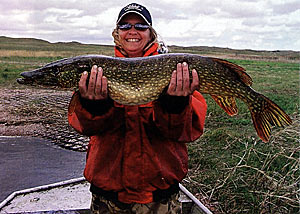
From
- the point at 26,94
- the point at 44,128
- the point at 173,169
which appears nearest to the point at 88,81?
the point at 173,169

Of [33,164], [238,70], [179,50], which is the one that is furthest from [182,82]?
[179,50]

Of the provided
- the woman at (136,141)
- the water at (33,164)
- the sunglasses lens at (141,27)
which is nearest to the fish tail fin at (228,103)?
the woman at (136,141)

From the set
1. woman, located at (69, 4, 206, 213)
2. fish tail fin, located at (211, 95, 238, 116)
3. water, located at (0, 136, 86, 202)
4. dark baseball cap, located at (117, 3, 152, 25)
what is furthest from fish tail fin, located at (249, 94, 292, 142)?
water, located at (0, 136, 86, 202)

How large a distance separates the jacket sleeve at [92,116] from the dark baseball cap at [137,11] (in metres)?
0.72

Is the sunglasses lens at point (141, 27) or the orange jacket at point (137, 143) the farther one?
the sunglasses lens at point (141, 27)

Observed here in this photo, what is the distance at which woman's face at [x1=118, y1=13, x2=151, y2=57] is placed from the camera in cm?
220

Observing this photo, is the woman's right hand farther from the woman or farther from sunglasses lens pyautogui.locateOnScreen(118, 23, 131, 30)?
sunglasses lens pyautogui.locateOnScreen(118, 23, 131, 30)

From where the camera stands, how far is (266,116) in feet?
7.32

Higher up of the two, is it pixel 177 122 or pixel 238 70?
pixel 238 70

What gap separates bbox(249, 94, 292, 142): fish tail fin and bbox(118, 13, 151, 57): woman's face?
92 centimetres

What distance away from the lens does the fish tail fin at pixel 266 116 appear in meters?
2.19

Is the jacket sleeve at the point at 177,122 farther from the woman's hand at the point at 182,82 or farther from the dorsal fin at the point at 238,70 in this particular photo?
the dorsal fin at the point at 238,70

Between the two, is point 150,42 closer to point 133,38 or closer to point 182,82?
point 133,38

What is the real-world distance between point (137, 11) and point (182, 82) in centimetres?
66
